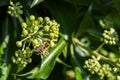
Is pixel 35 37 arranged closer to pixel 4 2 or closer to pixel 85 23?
pixel 4 2

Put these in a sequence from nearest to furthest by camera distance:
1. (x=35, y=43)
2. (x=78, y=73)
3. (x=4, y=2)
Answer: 1. (x=35, y=43)
2. (x=4, y=2)
3. (x=78, y=73)

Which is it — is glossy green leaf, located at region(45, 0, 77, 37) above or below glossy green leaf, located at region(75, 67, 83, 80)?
above

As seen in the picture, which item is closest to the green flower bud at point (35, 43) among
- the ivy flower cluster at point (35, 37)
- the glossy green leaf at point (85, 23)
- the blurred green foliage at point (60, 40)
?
the ivy flower cluster at point (35, 37)

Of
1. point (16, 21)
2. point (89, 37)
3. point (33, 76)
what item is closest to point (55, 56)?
point (33, 76)

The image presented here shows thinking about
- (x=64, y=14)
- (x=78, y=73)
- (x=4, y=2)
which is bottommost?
(x=78, y=73)

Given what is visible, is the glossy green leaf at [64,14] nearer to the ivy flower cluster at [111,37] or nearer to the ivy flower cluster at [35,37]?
the ivy flower cluster at [111,37]

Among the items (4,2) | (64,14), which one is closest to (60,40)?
(64,14)

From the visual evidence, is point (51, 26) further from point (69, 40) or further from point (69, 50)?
point (69, 50)

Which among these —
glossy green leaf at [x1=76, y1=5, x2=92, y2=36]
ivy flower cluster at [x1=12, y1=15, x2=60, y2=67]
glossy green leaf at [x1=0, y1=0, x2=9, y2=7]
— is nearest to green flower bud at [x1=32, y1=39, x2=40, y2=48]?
ivy flower cluster at [x1=12, y1=15, x2=60, y2=67]

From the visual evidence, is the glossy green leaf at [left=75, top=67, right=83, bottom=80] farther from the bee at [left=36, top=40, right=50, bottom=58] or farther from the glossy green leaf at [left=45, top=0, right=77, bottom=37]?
the bee at [left=36, top=40, right=50, bottom=58]
